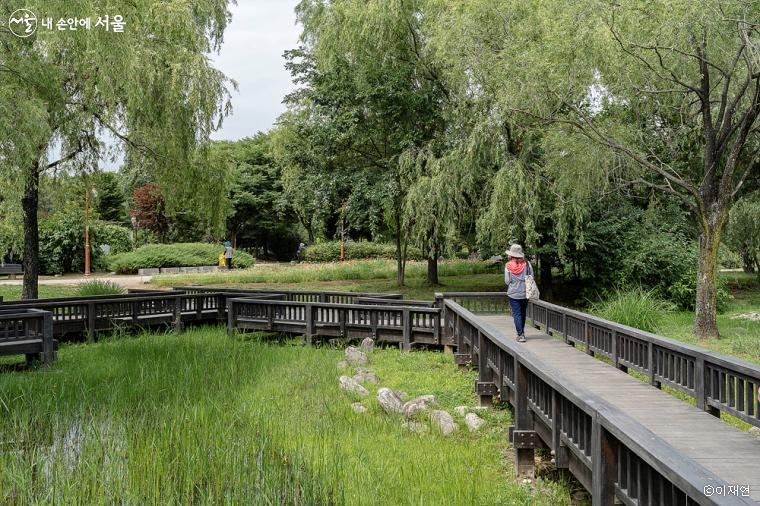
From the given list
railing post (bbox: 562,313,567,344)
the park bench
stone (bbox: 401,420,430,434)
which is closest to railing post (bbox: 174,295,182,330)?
railing post (bbox: 562,313,567,344)

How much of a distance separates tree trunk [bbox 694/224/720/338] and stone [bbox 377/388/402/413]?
8.95m

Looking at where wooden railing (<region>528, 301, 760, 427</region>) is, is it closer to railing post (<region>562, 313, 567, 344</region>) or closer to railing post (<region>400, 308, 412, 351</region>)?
railing post (<region>562, 313, 567, 344</region>)

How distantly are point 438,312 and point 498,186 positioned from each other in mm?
5642

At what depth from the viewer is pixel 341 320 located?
12992 millimetres

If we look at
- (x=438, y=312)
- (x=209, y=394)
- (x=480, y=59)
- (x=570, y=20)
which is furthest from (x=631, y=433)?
(x=480, y=59)

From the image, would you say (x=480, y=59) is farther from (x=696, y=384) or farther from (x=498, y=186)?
(x=696, y=384)

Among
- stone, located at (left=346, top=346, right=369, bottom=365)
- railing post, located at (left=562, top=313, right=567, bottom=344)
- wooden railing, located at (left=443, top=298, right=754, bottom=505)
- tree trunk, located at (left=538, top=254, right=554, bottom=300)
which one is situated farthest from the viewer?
tree trunk, located at (left=538, top=254, right=554, bottom=300)

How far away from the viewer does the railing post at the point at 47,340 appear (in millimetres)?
10289

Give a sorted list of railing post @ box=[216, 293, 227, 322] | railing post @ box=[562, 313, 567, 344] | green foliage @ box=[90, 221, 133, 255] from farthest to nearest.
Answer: green foliage @ box=[90, 221, 133, 255] < railing post @ box=[216, 293, 227, 322] < railing post @ box=[562, 313, 567, 344]

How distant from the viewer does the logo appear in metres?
10.5

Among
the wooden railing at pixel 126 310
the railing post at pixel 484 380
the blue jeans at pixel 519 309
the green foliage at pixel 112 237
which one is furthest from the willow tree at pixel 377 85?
the green foliage at pixel 112 237

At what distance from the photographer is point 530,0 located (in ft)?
56.9

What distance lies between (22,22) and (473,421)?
10.1 m

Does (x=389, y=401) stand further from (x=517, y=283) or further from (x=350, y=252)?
(x=350, y=252)
